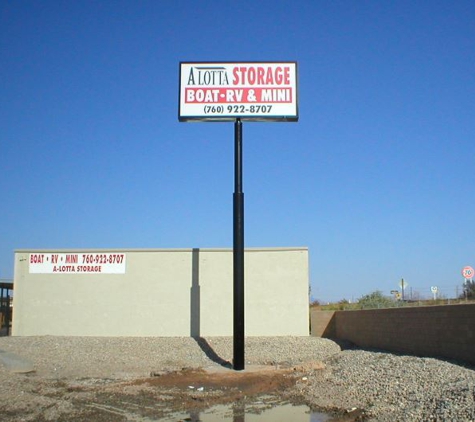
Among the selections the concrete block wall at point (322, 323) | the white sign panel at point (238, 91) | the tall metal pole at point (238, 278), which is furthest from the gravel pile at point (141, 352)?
the white sign panel at point (238, 91)

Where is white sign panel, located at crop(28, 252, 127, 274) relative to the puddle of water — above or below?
above

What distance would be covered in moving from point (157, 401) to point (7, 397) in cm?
306

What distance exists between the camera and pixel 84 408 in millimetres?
11484

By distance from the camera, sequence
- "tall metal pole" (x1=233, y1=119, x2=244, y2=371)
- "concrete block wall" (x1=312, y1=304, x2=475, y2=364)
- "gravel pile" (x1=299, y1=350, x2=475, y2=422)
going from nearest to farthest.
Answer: "gravel pile" (x1=299, y1=350, x2=475, y2=422) → "concrete block wall" (x1=312, y1=304, x2=475, y2=364) → "tall metal pole" (x1=233, y1=119, x2=244, y2=371)

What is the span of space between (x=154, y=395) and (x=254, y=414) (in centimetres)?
291

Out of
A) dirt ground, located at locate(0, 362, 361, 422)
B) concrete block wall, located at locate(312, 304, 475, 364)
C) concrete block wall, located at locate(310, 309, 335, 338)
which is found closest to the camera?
dirt ground, located at locate(0, 362, 361, 422)

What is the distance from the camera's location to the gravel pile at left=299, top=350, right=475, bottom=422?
31.8 ft

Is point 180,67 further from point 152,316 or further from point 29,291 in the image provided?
point 29,291

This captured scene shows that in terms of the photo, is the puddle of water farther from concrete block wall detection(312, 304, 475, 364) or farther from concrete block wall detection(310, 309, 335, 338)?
concrete block wall detection(310, 309, 335, 338)

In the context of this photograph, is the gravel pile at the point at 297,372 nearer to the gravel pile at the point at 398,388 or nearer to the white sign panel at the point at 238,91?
the gravel pile at the point at 398,388

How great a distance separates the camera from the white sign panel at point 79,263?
91.1 feet

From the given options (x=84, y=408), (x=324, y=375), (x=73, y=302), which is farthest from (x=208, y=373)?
(x=73, y=302)

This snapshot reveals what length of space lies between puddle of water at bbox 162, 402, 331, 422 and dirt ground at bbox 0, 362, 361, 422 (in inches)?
0.8

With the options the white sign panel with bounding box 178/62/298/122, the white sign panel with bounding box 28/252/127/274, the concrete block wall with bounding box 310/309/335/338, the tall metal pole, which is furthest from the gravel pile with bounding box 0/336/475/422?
the white sign panel with bounding box 178/62/298/122
